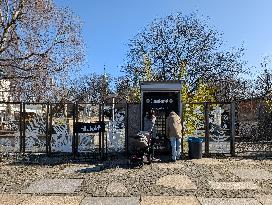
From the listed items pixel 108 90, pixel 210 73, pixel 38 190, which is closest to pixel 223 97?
pixel 210 73

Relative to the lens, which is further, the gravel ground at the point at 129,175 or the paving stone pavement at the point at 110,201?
the gravel ground at the point at 129,175

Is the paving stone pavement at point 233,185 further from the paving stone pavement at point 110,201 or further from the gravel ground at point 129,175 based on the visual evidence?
the paving stone pavement at point 110,201

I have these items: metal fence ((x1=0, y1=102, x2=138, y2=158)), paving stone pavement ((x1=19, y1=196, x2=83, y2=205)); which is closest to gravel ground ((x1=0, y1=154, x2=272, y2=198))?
paving stone pavement ((x1=19, y1=196, x2=83, y2=205))

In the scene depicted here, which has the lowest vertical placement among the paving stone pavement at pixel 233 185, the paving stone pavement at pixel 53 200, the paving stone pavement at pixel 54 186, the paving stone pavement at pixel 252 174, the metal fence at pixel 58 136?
the paving stone pavement at pixel 53 200

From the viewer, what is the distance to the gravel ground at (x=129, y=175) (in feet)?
31.9

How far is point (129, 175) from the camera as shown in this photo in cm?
1155

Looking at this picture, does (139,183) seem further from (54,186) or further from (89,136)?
(89,136)

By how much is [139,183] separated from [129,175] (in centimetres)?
102

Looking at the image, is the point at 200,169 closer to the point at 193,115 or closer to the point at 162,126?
the point at 162,126

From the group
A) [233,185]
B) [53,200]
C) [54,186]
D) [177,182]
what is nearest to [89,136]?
[54,186]

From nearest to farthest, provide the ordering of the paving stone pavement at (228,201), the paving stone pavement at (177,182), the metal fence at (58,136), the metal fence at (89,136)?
the paving stone pavement at (228,201) < the paving stone pavement at (177,182) < the metal fence at (89,136) < the metal fence at (58,136)

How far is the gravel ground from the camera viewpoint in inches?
383

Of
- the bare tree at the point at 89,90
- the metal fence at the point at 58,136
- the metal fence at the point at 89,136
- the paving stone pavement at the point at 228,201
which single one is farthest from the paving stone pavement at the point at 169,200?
the bare tree at the point at 89,90

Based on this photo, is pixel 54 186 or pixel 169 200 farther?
pixel 54 186
